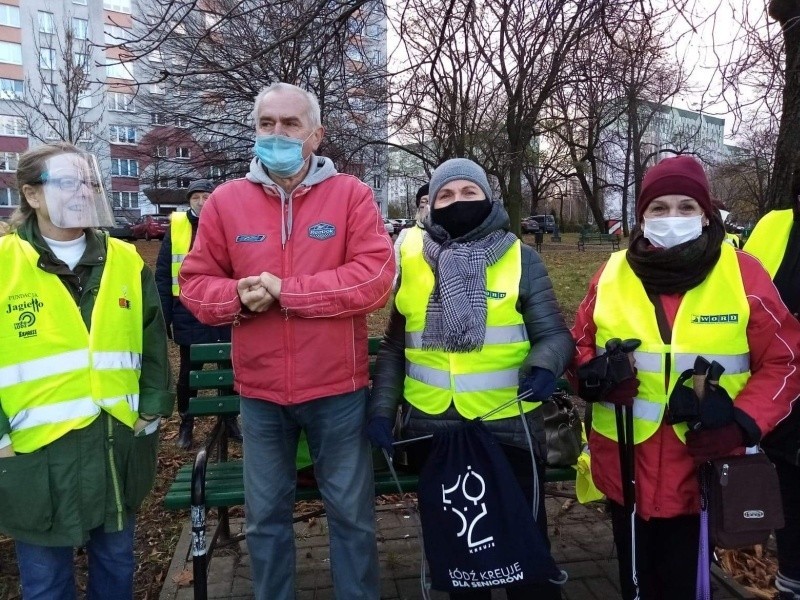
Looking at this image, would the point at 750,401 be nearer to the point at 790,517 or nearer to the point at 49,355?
the point at 790,517

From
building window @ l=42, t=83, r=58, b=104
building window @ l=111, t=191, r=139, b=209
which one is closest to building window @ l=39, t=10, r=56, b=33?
building window @ l=42, t=83, r=58, b=104

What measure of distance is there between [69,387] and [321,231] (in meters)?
1.06

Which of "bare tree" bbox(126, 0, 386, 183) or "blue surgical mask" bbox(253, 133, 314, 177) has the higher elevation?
"bare tree" bbox(126, 0, 386, 183)

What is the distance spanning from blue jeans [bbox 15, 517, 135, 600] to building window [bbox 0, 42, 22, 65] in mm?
52967

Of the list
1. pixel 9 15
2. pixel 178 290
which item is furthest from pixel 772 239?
pixel 9 15

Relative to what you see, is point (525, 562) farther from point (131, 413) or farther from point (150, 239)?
point (150, 239)

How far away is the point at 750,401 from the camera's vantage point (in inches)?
86.0

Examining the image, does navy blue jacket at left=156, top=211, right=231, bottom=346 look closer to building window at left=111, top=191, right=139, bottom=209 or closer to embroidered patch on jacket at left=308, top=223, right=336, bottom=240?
embroidered patch on jacket at left=308, top=223, right=336, bottom=240

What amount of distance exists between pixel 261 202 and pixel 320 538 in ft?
7.12

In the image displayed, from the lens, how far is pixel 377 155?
42.1 feet

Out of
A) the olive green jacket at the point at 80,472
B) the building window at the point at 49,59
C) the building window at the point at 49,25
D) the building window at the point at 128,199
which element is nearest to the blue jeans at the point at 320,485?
the olive green jacket at the point at 80,472

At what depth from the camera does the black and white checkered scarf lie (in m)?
2.40

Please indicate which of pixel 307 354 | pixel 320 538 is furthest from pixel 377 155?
pixel 307 354

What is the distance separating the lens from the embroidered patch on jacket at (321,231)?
2445mm
